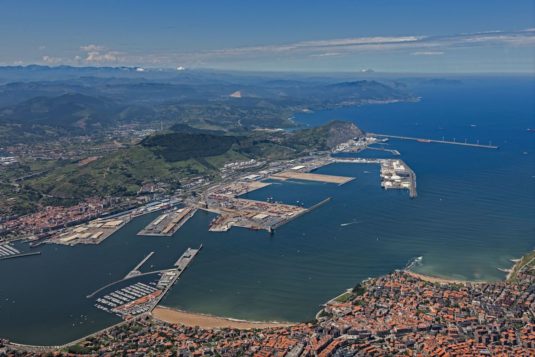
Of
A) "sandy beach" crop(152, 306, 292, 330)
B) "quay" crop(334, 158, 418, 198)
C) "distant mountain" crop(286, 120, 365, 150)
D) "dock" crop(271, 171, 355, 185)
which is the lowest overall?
"sandy beach" crop(152, 306, 292, 330)

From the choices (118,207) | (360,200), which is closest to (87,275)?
(118,207)

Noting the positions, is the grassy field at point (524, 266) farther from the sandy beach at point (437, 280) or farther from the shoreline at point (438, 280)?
the sandy beach at point (437, 280)

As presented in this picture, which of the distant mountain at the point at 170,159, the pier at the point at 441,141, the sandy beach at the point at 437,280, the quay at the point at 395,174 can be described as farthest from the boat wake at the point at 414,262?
the pier at the point at 441,141

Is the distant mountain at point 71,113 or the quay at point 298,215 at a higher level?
the distant mountain at point 71,113

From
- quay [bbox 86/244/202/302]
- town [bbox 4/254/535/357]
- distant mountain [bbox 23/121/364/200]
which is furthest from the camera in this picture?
distant mountain [bbox 23/121/364/200]

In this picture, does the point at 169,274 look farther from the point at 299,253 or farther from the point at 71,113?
the point at 71,113

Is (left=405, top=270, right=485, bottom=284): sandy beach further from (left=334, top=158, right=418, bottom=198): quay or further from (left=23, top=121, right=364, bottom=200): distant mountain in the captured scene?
(left=23, top=121, right=364, bottom=200): distant mountain

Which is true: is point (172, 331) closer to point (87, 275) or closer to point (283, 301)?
point (283, 301)

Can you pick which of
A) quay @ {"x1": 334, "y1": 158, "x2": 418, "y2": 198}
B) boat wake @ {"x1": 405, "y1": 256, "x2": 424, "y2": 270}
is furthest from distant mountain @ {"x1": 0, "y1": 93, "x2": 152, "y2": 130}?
boat wake @ {"x1": 405, "y1": 256, "x2": 424, "y2": 270}
